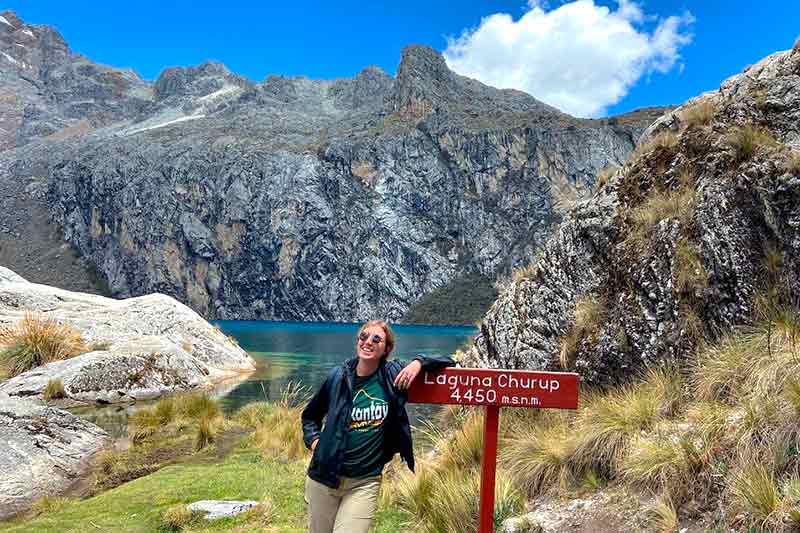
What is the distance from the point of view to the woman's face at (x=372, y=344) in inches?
158

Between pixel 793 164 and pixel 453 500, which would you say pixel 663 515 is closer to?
pixel 453 500

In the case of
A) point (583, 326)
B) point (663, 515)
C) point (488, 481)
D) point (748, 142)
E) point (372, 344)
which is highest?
point (748, 142)

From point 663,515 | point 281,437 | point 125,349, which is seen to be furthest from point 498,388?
point 125,349

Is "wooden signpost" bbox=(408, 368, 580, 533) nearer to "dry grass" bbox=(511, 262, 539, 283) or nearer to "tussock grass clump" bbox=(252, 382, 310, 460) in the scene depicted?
"dry grass" bbox=(511, 262, 539, 283)

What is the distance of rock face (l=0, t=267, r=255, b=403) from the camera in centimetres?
1730

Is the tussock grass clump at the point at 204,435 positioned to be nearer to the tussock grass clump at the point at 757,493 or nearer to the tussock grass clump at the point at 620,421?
the tussock grass clump at the point at 620,421

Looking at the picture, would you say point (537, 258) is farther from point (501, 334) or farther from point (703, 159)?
point (703, 159)

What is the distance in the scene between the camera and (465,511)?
5188 millimetres

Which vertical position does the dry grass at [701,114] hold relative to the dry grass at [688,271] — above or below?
above

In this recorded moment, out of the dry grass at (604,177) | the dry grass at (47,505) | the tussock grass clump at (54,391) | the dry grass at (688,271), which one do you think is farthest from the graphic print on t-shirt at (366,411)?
the tussock grass clump at (54,391)

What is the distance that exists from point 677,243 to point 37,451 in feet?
33.4

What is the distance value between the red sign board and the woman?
23cm

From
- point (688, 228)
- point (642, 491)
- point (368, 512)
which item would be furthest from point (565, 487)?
point (688, 228)

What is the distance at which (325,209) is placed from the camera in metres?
155
